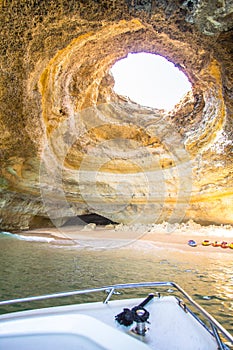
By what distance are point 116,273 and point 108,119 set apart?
616cm

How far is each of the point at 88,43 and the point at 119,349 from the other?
5.41 meters

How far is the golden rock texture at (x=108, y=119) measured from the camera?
364 cm

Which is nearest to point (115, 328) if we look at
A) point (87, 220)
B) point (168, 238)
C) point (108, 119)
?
point (108, 119)

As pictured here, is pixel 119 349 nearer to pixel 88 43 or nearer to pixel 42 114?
pixel 88 43

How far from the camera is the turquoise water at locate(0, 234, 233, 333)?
3363 millimetres

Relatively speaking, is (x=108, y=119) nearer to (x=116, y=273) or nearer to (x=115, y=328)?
(x=116, y=273)

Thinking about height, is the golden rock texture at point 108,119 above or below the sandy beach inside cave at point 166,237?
above

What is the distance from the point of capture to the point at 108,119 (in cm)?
919

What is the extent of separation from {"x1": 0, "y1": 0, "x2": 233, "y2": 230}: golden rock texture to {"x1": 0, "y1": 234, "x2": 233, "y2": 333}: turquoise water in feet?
10.6

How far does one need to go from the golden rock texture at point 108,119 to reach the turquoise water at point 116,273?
3225 millimetres

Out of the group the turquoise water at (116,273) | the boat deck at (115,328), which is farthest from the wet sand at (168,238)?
the boat deck at (115,328)

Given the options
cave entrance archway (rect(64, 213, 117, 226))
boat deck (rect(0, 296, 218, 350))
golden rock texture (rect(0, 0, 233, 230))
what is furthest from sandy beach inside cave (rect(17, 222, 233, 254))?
boat deck (rect(0, 296, 218, 350))

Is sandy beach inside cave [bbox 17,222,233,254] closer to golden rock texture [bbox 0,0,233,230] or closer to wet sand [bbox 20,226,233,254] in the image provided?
wet sand [bbox 20,226,233,254]

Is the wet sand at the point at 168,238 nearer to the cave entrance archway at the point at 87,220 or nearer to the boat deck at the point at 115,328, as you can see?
the cave entrance archway at the point at 87,220
